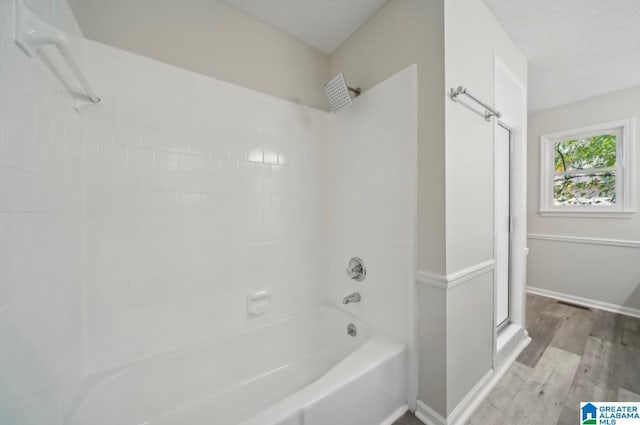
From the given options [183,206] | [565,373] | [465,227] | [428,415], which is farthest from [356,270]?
[565,373]

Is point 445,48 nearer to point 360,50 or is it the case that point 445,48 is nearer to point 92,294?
point 360,50

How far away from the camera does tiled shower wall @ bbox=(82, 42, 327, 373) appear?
3.57ft

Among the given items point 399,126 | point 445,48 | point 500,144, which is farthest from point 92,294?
point 500,144

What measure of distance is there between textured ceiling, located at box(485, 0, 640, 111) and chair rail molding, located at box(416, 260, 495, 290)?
1.60 meters

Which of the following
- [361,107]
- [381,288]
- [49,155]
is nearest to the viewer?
[49,155]

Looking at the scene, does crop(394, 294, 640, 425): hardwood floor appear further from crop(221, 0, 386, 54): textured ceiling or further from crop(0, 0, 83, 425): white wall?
crop(221, 0, 386, 54): textured ceiling

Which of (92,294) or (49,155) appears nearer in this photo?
(49,155)

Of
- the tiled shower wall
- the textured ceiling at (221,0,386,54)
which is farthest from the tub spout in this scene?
the textured ceiling at (221,0,386,54)

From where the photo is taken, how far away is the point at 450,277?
1.14m

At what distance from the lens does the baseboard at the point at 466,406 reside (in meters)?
1.18

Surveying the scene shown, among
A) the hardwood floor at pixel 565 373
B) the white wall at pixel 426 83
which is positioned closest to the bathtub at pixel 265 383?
the hardwood floor at pixel 565 373

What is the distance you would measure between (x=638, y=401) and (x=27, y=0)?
3.28 m

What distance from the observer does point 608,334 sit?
2010 mm

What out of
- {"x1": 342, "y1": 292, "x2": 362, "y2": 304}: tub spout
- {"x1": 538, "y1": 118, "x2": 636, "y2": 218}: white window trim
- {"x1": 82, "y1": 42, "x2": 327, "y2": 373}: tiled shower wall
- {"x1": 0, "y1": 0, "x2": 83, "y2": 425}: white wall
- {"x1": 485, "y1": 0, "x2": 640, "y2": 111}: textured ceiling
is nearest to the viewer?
{"x1": 0, "y1": 0, "x2": 83, "y2": 425}: white wall
